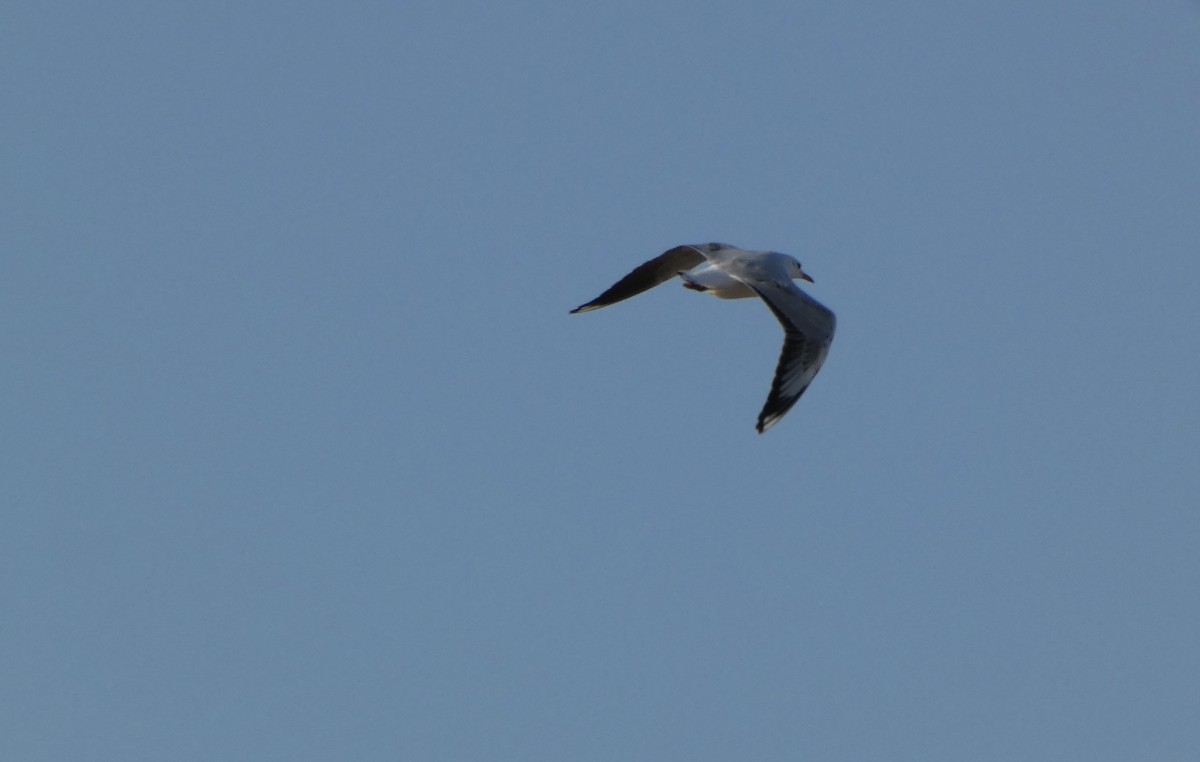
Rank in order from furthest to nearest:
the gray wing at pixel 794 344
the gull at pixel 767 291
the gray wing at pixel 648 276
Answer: the gray wing at pixel 648 276
the gull at pixel 767 291
the gray wing at pixel 794 344

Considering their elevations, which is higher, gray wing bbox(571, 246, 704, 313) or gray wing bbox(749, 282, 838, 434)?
gray wing bbox(571, 246, 704, 313)

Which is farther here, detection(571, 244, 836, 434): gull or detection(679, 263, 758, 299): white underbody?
detection(679, 263, 758, 299): white underbody

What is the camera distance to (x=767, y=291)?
15.1m

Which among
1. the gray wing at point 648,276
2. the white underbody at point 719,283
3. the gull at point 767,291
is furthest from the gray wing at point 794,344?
the gray wing at point 648,276

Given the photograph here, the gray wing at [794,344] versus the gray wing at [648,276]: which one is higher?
the gray wing at [648,276]

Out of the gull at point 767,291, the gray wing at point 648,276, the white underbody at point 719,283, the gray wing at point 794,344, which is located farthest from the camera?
the gray wing at point 648,276

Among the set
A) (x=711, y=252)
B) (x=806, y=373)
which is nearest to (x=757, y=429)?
(x=806, y=373)

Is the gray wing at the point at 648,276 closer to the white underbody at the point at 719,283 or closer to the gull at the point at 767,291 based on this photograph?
the gull at the point at 767,291

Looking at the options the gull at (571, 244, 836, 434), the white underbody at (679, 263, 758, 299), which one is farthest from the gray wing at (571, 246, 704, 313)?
the white underbody at (679, 263, 758, 299)

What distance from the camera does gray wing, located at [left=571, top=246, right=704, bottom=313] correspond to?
637 inches

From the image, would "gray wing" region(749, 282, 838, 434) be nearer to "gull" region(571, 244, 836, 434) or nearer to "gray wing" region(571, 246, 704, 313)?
"gull" region(571, 244, 836, 434)

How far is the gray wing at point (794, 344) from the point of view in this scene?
1419 centimetres

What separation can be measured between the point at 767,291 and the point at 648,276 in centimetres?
140

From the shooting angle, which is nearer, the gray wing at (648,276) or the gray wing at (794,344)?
the gray wing at (794,344)
